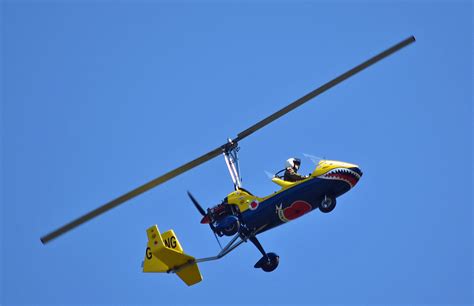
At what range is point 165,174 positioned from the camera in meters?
29.3

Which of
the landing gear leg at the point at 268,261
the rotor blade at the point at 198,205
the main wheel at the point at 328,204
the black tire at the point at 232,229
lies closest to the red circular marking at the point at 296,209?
the main wheel at the point at 328,204

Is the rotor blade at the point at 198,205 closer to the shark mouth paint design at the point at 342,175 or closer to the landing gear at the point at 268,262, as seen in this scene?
the landing gear at the point at 268,262

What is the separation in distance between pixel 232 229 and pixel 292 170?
286 centimetres

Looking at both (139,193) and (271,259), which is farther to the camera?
(271,259)

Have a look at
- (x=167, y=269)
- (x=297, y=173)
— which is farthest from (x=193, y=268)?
(x=297, y=173)

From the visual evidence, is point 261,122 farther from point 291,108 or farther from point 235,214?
point 235,214

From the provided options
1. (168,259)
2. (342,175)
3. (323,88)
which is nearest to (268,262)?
(168,259)

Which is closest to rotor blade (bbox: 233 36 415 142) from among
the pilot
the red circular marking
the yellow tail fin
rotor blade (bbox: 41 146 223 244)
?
rotor blade (bbox: 41 146 223 244)

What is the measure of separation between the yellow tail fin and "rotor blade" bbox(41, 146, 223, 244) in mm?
2181

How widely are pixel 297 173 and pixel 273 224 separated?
1907 millimetres

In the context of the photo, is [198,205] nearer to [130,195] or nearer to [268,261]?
[130,195]

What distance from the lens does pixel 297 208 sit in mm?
30391

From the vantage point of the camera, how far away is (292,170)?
31.1 metres

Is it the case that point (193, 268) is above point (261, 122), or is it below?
below
